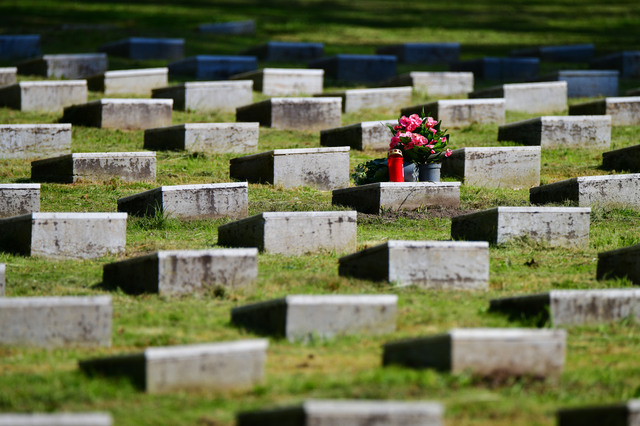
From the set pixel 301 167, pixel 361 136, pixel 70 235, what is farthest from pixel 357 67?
pixel 70 235

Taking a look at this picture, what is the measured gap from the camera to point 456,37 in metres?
22.3

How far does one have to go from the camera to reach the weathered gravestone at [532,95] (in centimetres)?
1505

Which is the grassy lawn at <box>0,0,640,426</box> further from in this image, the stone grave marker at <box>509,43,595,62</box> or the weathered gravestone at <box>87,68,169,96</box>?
the stone grave marker at <box>509,43,595,62</box>

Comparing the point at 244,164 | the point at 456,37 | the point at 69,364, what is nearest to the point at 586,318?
the point at 69,364

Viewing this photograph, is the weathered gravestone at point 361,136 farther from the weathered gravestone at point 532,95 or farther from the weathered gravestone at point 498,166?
the weathered gravestone at point 532,95

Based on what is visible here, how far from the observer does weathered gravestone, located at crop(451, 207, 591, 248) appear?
343 inches

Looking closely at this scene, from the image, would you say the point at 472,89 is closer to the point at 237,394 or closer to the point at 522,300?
the point at 522,300

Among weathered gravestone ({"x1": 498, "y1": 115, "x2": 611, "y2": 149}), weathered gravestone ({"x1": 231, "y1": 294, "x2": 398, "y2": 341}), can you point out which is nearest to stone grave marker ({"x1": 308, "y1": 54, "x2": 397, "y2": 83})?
weathered gravestone ({"x1": 498, "y1": 115, "x2": 611, "y2": 149})

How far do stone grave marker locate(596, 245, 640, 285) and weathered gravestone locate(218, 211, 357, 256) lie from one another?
2.17 m

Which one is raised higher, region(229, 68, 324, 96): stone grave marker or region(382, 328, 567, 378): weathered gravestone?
region(229, 68, 324, 96): stone grave marker

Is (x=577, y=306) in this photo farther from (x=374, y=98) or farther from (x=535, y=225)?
(x=374, y=98)

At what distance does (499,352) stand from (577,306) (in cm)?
135

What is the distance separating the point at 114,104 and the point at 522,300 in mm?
8060

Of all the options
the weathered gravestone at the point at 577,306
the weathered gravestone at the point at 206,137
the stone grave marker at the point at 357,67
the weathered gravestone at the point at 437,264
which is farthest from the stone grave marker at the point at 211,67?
the weathered gravestone at the point at 577,306
